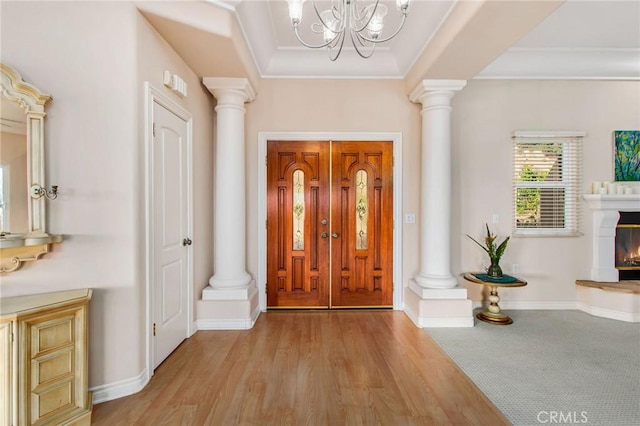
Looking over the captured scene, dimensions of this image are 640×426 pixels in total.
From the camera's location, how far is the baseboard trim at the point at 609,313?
3.35m

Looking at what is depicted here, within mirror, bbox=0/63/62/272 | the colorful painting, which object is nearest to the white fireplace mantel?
the colorful painting

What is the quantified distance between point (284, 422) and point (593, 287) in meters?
3.89

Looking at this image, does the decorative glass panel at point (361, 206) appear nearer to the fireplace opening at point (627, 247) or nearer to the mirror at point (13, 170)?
the mirror at point (13, 170)

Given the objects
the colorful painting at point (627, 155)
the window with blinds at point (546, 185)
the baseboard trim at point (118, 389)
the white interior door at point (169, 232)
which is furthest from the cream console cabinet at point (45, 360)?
the colorful painting at point (627, 155)

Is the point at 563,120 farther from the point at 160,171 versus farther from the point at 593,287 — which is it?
the point at 160,171

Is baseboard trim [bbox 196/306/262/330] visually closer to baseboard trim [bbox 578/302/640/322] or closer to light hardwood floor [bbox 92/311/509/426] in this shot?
light hardwood floor [bbox 92/311/509/426]

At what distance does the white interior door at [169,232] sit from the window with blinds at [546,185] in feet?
12.5

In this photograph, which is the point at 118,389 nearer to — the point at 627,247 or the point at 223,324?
the point at 223,324

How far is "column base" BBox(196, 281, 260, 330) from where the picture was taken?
10.3 feet

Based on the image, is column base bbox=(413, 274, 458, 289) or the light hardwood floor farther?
column base bbox=(413, 274, 458, 289)

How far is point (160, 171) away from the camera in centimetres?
243

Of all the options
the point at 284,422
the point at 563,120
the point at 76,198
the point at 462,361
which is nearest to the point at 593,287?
the point at 563,120

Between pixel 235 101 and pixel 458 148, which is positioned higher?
pixel 235 101

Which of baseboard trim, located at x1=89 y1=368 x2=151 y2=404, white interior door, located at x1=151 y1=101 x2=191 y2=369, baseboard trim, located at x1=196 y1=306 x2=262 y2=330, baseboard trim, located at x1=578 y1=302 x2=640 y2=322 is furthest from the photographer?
baseboard trim, located at x1=578 y1=302 x2=640 y2=322
